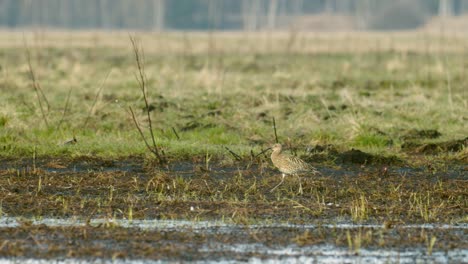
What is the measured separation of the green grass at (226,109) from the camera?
14750 millimetres

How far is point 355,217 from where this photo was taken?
30.8 feet

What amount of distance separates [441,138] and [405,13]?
79.0 meters

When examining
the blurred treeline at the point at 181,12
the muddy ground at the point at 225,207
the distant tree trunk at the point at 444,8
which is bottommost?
the blurred treeline at the point at 181,12

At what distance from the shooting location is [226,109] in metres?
17.9

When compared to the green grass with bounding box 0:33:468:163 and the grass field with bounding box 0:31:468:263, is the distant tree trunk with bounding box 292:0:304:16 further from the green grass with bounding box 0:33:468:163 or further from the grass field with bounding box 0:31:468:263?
the grass field with bounding box 0:31:468:263

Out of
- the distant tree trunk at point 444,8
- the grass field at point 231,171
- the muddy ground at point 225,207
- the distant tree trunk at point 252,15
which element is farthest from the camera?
the distant tree trunk at point 252,15

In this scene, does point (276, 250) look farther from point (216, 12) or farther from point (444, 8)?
point (216, 12)

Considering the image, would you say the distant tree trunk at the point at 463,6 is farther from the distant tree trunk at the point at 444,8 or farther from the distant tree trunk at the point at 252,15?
the distant tree trunk at the point at 252,15

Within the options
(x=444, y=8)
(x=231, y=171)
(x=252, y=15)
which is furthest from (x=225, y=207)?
(x=252, y=15)

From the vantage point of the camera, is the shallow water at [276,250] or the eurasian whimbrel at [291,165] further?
the eurasian whimbrel at [291,165]

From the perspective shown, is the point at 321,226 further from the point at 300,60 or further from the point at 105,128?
the point at 300,60

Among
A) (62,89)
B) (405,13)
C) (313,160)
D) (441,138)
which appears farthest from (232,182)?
(405,13)

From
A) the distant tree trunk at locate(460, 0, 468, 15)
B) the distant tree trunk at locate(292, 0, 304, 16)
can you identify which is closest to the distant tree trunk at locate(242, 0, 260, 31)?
the distant tree trunk at locate(292, 0, 304, 16)

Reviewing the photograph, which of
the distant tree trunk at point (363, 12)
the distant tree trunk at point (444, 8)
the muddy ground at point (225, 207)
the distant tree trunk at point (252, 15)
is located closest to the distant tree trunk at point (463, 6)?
the distant tree trunk at point (444, 8)
